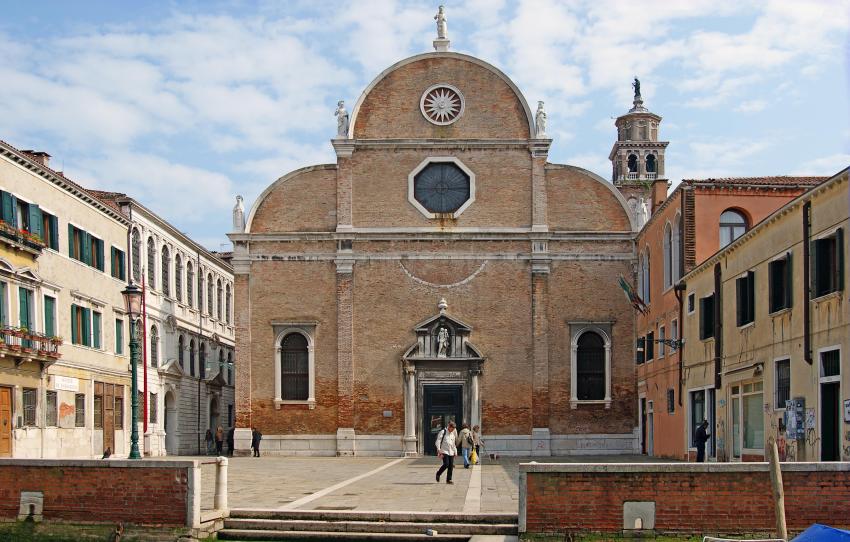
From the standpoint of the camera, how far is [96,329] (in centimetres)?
3572

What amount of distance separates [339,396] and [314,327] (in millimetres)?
2601

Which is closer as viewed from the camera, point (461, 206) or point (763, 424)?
point (763, 424)

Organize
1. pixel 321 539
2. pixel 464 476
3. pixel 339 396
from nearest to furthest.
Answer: pixel 321 539
pixel 464 476
pixel 339 396

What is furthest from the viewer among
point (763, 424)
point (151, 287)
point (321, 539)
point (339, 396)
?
point (151, 287)

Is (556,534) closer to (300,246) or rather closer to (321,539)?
(321,539)

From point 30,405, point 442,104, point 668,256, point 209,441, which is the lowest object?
point 209,441

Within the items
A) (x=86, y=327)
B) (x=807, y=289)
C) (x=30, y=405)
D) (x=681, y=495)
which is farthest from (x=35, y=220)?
(x=681, y=495)

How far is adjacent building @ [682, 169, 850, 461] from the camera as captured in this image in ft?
63.8

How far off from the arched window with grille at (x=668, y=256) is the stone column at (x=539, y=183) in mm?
6546

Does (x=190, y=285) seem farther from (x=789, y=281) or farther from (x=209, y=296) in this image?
(x=789, y=281)

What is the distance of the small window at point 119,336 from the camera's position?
124 feet

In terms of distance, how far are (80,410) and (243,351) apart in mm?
6221

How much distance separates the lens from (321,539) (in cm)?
1616

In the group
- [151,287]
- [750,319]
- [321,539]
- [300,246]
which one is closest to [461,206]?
[300,246]
